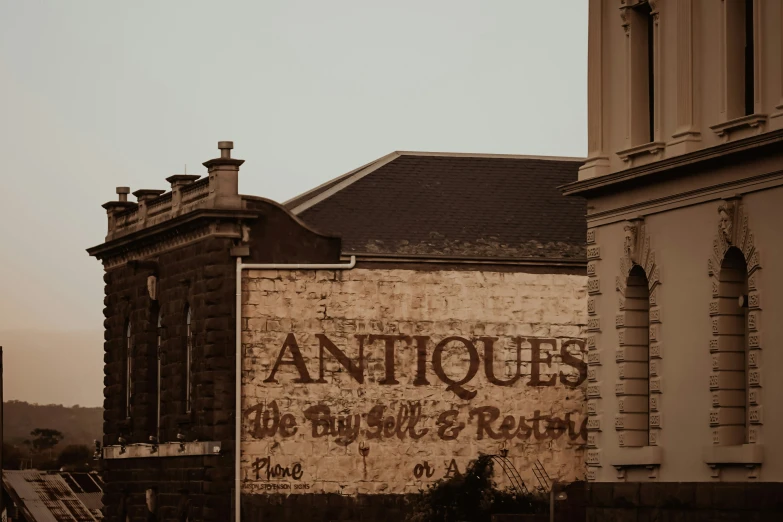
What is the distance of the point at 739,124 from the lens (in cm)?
3134

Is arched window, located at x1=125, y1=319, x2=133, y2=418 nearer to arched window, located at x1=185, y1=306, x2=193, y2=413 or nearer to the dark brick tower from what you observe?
the dark brick tower

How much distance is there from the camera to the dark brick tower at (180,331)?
4925cm

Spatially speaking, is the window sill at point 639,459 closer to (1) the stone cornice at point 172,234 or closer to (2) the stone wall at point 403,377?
(2) the stone wall at point 403,377

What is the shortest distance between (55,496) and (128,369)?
689 inches

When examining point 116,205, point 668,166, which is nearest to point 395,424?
point 116,205

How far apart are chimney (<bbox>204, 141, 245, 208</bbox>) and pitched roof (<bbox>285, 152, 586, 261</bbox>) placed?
239cm

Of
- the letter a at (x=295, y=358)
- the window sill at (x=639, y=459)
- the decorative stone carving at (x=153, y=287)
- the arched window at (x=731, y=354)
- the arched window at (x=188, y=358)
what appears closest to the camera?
the arched window at (x=731, y=354)

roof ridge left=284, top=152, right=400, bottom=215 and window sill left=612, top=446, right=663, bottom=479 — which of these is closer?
window sill left=612, top=446, right=663, bottom=479

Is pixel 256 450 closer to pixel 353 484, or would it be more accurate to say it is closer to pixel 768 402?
pixel 353 484

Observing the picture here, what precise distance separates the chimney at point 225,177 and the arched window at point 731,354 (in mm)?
20200

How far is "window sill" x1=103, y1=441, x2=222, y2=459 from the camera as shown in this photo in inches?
1933

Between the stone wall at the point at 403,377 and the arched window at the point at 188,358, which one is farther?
the arched window at the point at 188,358

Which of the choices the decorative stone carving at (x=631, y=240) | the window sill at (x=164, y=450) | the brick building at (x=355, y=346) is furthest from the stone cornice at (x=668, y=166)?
the window sill at (x=164, y=450)

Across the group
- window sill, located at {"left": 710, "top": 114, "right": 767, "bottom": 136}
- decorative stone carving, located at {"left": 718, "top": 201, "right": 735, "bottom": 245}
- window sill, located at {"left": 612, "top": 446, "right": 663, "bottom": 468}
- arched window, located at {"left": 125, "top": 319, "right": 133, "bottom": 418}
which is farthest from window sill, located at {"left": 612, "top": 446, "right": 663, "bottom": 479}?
arched window, located at {"left": 125, "top": 319, "right": 133, "bottom": 418}
